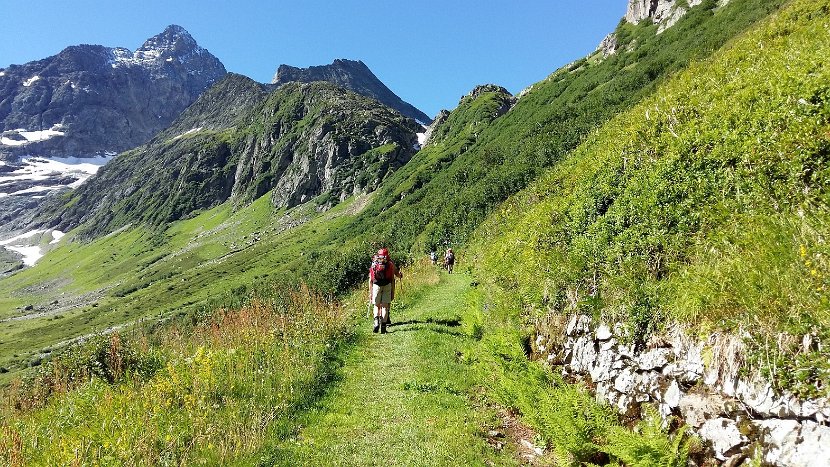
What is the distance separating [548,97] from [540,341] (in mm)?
97827

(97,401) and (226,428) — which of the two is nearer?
(226,428)

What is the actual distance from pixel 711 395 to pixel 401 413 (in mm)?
5362

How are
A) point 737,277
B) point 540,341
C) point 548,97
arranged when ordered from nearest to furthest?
point 737,277 → point 540,341 → point 548,97

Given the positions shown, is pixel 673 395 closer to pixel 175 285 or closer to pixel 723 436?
pixel 723 436

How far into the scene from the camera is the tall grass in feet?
22.5

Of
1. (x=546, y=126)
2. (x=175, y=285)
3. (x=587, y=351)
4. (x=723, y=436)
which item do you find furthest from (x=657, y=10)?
(x=175, y=285)

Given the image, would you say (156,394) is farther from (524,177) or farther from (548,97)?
(548,97)

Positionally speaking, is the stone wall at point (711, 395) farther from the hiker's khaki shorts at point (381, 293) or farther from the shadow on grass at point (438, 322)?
the hiker's khaki shorts at point (381, 293)

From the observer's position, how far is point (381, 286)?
14984mm

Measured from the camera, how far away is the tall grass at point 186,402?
6.86 m

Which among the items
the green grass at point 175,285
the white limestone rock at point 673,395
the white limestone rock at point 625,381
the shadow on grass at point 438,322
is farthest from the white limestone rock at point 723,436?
the green grass at point 175,285

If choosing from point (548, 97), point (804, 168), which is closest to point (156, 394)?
point (804, 168)

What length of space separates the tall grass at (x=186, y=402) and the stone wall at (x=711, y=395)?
18.6ft

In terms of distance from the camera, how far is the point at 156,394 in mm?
8414
